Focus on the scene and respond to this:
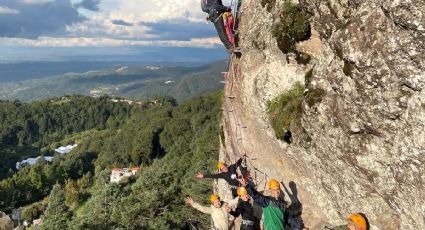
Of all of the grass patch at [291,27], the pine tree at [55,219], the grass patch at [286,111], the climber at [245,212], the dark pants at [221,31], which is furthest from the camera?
the pine tree at [55,219]

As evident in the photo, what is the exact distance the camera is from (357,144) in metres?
10.9

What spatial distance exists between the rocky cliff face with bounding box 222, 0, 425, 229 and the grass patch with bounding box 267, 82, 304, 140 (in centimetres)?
32

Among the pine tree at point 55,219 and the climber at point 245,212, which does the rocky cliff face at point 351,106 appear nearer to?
the climber at point 245,212

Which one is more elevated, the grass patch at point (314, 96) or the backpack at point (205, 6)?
the backpack at point (205, 6)

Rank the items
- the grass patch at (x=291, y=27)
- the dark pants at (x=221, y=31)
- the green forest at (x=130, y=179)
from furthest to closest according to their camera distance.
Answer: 1. the green forest at (x=130, y=179)
2. the dark pants at (x=221, y=31)
3. the grass patch at (x=291, y=27)

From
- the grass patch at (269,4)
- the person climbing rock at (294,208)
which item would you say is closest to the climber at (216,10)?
the grass patch at (269,4)

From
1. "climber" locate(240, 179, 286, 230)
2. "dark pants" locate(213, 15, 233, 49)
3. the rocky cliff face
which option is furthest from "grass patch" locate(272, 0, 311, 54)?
"climber" locate(240, 179, 286, 230)

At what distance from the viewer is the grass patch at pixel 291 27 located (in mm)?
12969

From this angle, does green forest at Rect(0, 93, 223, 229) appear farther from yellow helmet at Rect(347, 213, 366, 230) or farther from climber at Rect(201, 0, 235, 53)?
yellow helmet at Rect(347, 213, 366, 230)

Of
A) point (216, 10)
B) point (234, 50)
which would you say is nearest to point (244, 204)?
point (234, 50)

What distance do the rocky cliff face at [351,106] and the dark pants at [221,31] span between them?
0.61m

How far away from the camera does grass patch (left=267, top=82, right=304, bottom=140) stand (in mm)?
13121

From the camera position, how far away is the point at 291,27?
1336 cm

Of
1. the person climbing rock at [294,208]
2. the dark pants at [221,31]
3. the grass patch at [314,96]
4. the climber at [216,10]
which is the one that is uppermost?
the climber at [216,10]
